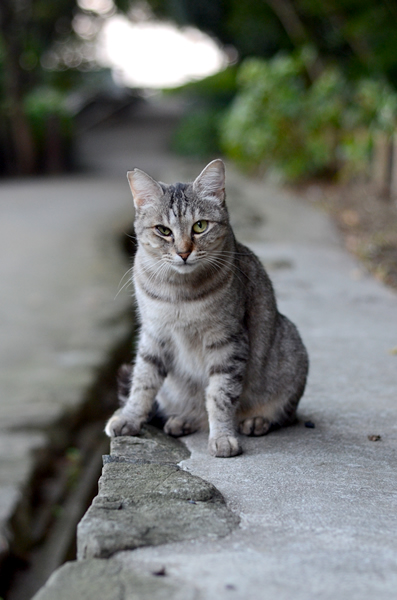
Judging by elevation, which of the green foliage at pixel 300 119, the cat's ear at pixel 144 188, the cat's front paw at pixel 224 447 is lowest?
the cat's front paw at pixel 224 447

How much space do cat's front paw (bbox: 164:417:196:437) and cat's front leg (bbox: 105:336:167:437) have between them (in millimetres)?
107

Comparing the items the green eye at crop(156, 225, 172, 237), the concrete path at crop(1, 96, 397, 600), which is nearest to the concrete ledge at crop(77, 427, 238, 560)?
the concrete path at crop(1, 96, 397, 600)

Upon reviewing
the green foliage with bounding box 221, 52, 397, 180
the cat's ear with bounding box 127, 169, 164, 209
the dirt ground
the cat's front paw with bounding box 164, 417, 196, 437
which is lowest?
the cat's front paw with bounding box 164, 417, 196, 437

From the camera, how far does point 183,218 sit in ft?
8.00

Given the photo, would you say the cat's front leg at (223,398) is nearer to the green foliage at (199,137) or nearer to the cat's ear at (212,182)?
the cat's ear at (212,182)

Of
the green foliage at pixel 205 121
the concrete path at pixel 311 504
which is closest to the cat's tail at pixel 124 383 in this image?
the concrete path at pixel 311 504

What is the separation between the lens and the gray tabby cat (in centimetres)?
247

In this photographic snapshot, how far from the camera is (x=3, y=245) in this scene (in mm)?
8469

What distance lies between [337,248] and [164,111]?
1728 centimetres

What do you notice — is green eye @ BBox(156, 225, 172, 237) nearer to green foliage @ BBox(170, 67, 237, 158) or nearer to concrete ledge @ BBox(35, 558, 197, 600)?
concrete ledge @ BBox(35, 558, 197, 600)

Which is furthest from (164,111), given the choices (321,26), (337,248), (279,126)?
(337,248)

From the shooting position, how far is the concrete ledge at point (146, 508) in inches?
68.3

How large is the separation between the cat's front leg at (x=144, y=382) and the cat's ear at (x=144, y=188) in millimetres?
531

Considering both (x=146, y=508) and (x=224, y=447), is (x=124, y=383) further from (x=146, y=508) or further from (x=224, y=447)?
(x=146, y=508)
